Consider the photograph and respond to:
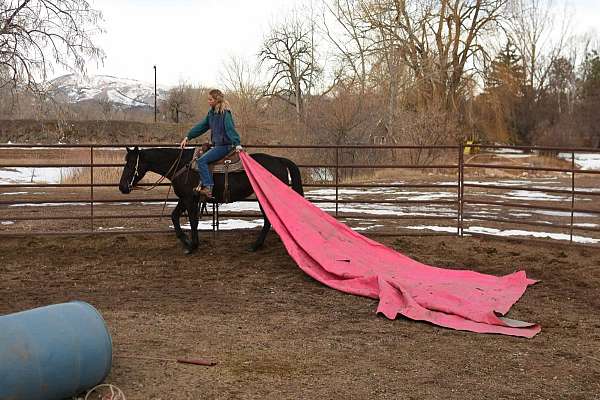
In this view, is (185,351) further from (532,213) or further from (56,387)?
(532,213)

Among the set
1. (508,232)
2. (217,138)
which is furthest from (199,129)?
(508,232)

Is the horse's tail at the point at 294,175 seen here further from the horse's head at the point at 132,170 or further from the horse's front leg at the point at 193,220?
the horse's head at the point at 132,170

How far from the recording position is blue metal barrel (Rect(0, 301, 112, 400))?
3.61 metres

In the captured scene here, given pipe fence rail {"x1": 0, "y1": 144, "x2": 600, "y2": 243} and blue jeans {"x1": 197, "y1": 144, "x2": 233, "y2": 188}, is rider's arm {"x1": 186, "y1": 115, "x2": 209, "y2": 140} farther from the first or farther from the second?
pipe fence rail {"x1": 0, "y1": 144, "x2": 600, "y2": 243}

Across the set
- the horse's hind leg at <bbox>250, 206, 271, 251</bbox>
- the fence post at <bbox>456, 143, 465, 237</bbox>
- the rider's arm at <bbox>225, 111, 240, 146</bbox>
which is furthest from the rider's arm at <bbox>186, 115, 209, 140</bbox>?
the fence post at <bbox>456, 143, 465, 237</bbox>

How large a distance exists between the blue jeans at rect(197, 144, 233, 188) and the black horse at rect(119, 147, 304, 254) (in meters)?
0.20

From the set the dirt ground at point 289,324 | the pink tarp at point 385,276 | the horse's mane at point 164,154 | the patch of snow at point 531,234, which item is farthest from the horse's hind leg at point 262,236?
the patch of snow at point 531,234

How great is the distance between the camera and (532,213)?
13.7 metres

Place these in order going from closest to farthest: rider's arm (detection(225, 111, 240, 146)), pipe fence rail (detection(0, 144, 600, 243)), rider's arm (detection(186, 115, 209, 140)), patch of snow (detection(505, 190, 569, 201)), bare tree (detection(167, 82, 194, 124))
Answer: rider's arm (detection(225, 111, 240, 146)) → rider's arm (detection(186, 115, 209, 140)) → pipe fence rail (detection(0, 144, 600, 243)) → patch of snow (detection(505, 190, 569, 201)) → bare tree (detection(167, 82, 194, 124))

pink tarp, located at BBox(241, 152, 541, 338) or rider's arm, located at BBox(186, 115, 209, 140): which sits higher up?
rider's arm, located at BBox(186, 115, 209, 140)

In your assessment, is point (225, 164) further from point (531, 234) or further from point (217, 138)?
point (531, 234)

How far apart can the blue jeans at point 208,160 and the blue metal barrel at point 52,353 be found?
476cm

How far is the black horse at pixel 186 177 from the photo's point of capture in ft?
29.3

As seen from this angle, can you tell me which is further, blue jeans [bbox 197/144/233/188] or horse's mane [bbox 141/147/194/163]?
horse's mane [bbox 141/147/194/163]
